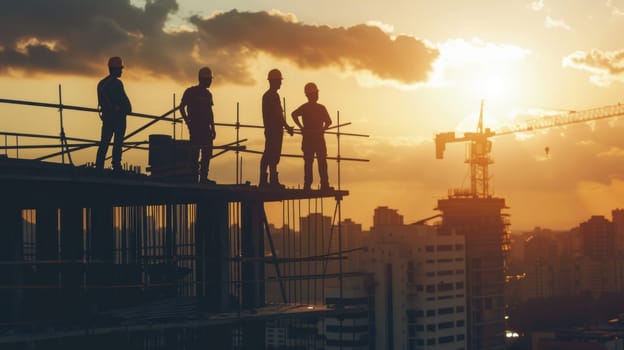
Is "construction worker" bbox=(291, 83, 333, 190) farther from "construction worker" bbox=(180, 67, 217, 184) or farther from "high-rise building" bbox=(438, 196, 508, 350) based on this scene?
"high-rise building" bbox=(438, 196, 508, 350)

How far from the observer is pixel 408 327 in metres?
112

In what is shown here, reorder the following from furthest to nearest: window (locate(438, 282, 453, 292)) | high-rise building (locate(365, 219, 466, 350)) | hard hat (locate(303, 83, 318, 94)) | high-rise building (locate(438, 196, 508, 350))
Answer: high-rise building (locate(438, 196, 508, 350)) < window (locate(438, 282, 453, 292)) < high-rise building (locate(365, 219, 466, 350)) < hard hat (locate(303, 83, 318, 94))

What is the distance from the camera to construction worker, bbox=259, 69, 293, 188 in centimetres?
1523

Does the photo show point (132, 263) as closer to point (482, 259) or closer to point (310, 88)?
point (310, 88)

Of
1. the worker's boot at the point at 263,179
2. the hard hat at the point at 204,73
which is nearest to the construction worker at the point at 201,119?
the hard hat at the point at 204,73

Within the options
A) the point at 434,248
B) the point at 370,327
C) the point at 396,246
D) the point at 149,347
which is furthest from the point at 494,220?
the point at 149,347

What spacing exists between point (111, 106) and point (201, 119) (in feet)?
5.33

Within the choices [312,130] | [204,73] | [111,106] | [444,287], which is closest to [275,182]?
[312,130]

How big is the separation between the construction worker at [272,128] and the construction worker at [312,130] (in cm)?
50

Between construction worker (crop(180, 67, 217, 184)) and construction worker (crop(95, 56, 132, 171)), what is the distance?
1148mm

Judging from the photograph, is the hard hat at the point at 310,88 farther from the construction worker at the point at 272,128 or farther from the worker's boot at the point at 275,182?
the worker's boot at the point at 275,182

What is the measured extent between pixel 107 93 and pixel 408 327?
333 feet

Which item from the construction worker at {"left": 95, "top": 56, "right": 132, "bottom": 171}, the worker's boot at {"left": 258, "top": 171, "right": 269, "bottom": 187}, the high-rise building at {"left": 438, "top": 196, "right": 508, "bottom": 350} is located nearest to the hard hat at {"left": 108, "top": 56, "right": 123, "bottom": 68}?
the construction worker at {"left": 95, "top": 56, "right": 132, "bottom": 171}

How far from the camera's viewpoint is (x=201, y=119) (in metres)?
14.6
